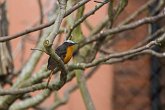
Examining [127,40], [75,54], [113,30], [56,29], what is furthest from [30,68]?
[127,40]

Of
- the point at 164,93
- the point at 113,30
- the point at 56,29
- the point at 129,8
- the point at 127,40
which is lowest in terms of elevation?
the point at 164,93

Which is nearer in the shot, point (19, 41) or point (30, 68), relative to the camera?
point (30, 68)

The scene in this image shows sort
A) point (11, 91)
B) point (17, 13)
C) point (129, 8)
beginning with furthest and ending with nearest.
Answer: point (17, 13), point (129, 8), point (11, 91)

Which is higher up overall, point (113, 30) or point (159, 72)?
point (113, 30)

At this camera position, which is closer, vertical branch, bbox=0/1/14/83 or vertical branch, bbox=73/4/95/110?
vertical branch, bbox=73/4/95/110

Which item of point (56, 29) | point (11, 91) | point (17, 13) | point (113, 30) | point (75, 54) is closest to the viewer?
point (56, 29)

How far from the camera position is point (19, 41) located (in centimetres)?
316

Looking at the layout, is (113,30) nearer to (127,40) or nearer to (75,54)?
(75,54)

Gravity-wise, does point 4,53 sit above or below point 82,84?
above

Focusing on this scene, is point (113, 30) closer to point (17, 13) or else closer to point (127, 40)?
point (127, 40)

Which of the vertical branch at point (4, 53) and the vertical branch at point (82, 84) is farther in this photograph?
the vertical branch at point (4, 53)

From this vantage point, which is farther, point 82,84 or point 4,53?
point 4,53

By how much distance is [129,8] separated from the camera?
300cm

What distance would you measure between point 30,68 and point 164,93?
140cm
